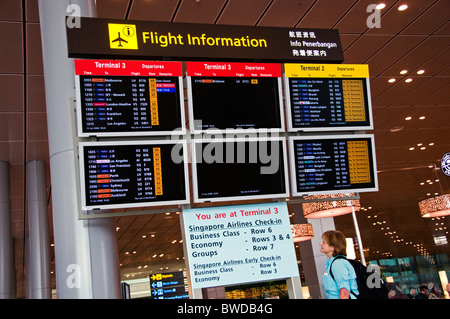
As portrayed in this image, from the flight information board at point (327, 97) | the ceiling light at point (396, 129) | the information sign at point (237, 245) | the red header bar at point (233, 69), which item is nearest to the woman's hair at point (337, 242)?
the information sign at point (237, 245)

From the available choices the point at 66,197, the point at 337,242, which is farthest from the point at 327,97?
the point at 66,197

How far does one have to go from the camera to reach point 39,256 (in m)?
11.1

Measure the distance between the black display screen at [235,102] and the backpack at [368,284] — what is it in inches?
49.2

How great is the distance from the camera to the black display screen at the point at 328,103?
4.29 metres

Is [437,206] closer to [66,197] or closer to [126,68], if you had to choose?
[126,68]

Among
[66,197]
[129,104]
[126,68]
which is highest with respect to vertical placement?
[126,68]

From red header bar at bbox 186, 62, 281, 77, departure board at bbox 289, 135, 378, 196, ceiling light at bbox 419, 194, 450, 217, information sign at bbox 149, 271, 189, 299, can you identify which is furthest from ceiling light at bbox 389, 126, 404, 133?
red header bar at bbox 186, 62, 281, 77

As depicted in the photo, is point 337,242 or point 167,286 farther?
point 167,286

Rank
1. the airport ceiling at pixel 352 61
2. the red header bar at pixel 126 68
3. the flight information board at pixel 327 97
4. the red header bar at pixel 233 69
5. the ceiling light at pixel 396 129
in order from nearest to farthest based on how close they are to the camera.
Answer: the red header bar at pixel 126 68 < the red header bar at pixel 233 69 < the flight information board at pixel 327 97 < the airport ceiling at pixel 352 61 < the ceiling light at pixel 396 129

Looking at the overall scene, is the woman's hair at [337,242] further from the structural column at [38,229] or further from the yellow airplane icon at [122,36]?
the structural column at [38,229]

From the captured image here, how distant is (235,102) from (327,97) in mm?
861

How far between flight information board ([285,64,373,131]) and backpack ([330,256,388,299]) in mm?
1203

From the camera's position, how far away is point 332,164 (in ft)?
14.0

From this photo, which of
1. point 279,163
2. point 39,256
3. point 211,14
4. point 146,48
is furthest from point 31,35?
point 39,256
